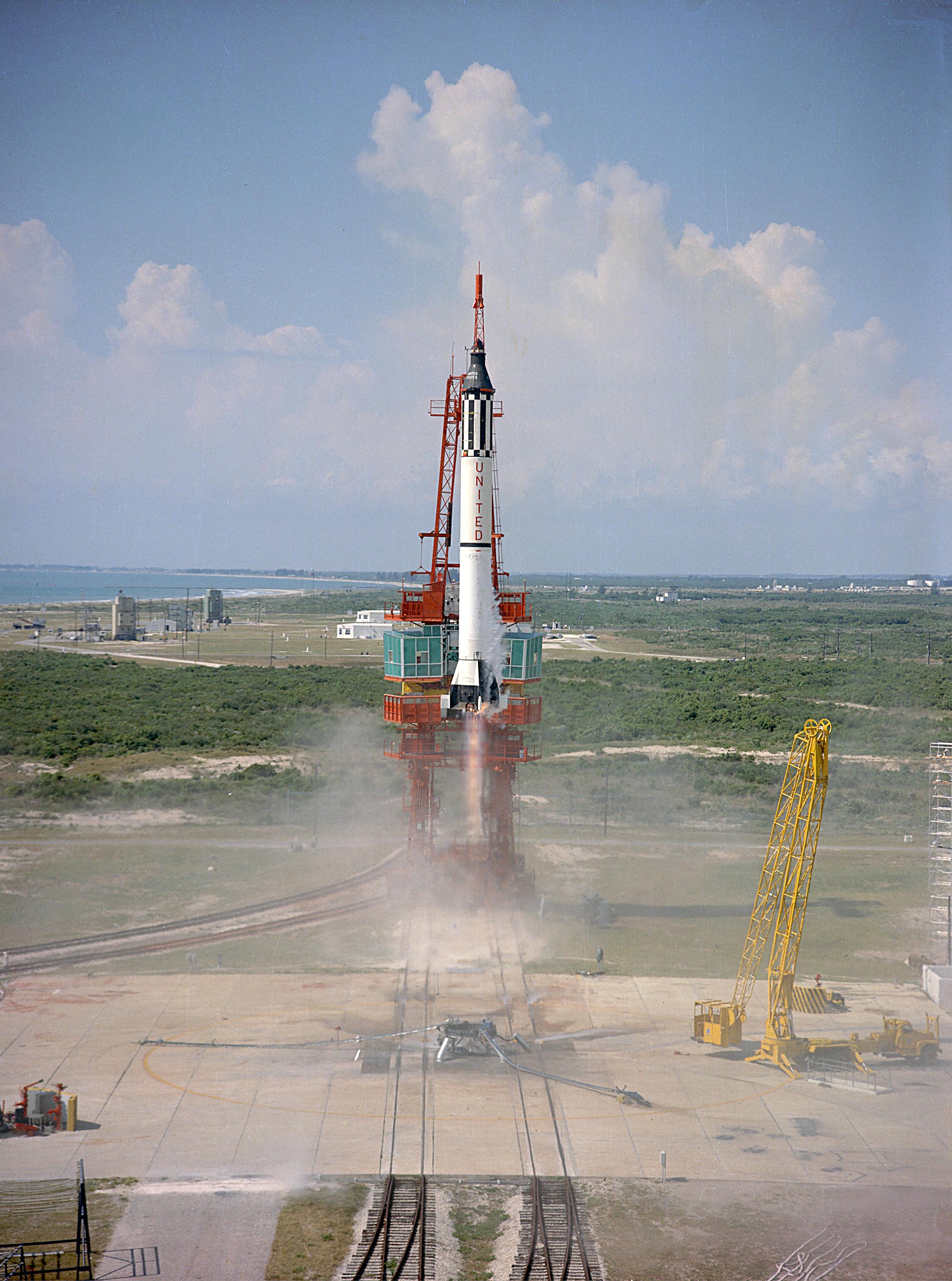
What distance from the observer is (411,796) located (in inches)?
1828

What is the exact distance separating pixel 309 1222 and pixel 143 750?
58.5 metres

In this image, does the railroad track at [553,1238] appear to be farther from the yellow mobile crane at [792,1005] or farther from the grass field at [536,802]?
the grass field at [536,802]

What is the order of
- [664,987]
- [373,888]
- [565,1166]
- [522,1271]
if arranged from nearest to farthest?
[522,1271] → [565,1166] → [664,987] → [373,888]

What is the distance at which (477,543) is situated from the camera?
143 ft

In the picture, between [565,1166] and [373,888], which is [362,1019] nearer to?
[565,1166]

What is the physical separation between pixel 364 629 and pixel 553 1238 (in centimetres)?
15262

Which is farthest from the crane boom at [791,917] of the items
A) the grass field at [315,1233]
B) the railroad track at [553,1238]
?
the grass field at [315,1233]

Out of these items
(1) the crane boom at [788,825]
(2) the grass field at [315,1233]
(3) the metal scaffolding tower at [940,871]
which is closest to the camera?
(2) the grass field at [315,1233]

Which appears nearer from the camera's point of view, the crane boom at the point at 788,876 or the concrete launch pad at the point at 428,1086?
the concrete launch pad at the point at 428,1086

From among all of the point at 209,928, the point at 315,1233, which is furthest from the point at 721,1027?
the point at 209,928

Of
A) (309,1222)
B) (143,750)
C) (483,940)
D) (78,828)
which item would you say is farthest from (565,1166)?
(143,750)

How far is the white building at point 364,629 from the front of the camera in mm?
174250

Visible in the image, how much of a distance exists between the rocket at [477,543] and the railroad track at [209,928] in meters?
10.8

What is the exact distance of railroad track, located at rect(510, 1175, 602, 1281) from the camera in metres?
23.3
